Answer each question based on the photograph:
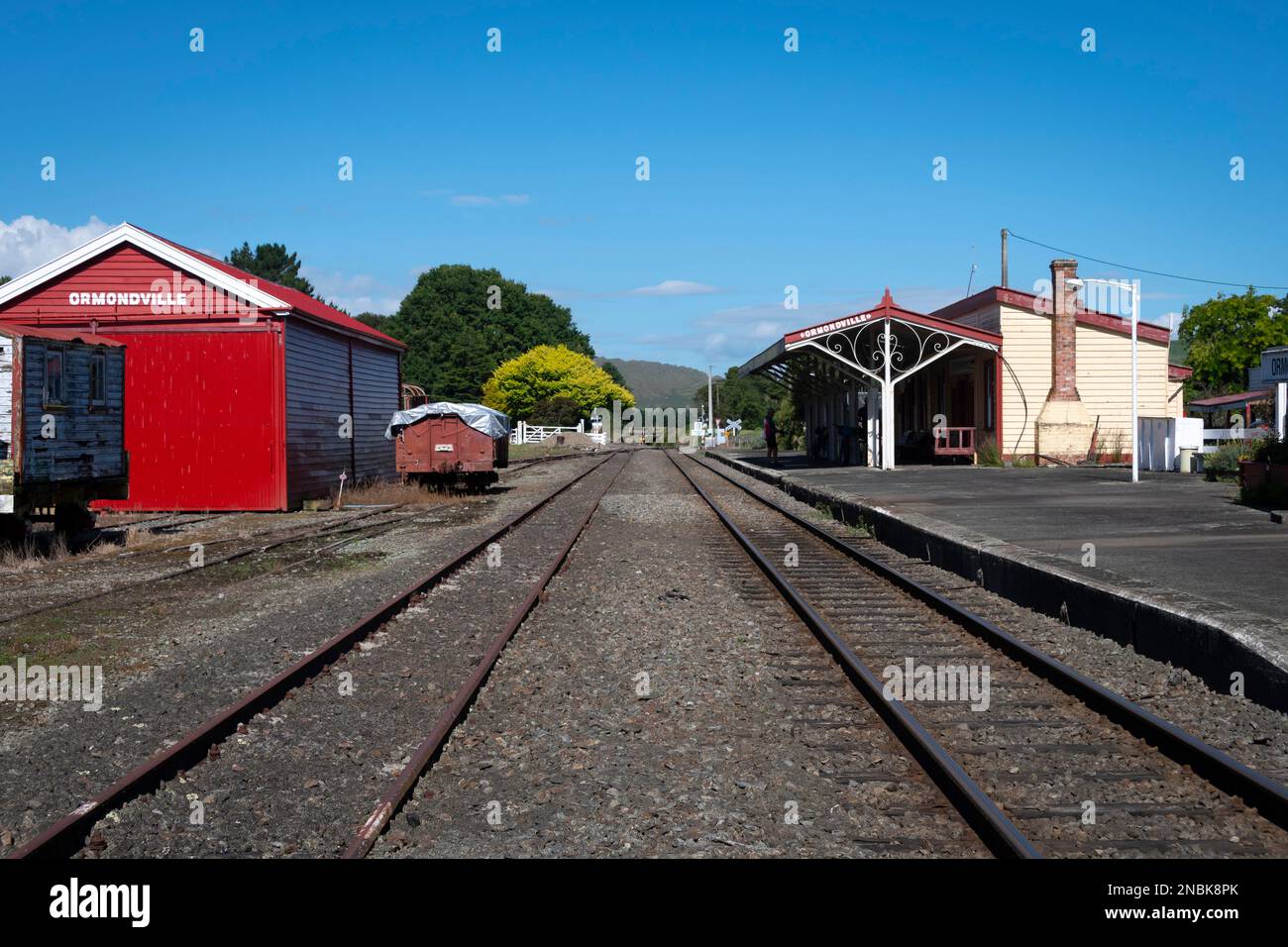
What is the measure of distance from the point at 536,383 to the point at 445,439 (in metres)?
69.8

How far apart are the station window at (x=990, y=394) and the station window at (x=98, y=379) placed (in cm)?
2169

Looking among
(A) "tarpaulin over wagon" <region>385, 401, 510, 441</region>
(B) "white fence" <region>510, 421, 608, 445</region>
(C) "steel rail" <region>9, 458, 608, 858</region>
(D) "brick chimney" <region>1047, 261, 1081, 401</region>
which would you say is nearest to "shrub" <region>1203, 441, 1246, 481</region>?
(D) "brick chimney" <region>1047, 261, 1081, 401</region>

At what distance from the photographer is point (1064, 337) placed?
91.6 ft

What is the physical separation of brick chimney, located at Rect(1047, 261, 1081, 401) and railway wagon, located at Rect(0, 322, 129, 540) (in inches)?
871

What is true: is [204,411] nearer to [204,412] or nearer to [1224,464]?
[204,412]

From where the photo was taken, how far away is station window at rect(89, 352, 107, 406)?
1562cm

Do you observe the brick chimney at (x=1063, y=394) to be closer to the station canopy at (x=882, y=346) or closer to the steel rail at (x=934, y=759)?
the station canopy at (x=882, y=346)

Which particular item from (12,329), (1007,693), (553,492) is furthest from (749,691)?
(553,492)

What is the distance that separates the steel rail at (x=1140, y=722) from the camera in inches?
171

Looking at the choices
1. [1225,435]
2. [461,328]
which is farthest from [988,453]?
[461,328]

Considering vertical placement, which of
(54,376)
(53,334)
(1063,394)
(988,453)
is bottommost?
(988,453)

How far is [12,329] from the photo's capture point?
554 inches
